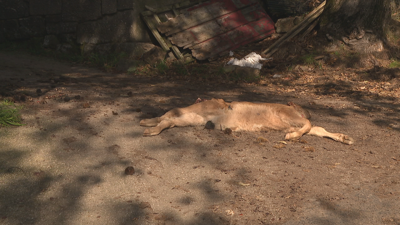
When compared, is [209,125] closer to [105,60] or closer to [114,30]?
[105,60]

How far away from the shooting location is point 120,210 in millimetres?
3164

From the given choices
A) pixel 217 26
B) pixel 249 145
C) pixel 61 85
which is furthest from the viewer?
pixel 217 26

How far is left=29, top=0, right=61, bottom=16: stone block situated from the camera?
10117mm

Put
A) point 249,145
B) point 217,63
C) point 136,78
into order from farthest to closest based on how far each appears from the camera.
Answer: point 217,63 → point 136,78 → point 249,145

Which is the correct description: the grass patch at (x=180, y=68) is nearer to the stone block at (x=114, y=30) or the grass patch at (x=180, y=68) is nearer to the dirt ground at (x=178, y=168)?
the stone block at (x=114, y=30)

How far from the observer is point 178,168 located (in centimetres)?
387

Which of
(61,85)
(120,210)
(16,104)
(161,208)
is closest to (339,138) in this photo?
(161,208)

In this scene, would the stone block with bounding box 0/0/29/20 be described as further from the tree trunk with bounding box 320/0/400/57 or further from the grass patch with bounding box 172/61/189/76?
the tree trunk with bounding box 320/0/400/57

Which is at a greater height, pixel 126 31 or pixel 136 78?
pixel 126 31

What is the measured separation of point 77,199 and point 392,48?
7741 millimetres

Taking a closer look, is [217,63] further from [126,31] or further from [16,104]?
[16,104]

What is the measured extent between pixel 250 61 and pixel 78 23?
15.4ft

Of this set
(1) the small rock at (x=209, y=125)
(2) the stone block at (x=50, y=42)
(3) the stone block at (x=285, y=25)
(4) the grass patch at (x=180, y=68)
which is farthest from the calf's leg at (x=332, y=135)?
(2) the stone block at (x=50, y=42)

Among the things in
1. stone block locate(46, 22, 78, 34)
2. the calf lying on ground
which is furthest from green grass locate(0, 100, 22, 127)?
stone block locate(46, 22, 78, 34)
